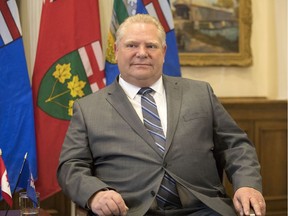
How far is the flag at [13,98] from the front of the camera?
10.5 ft

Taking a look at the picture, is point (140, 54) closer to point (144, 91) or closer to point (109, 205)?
point (144, 91)

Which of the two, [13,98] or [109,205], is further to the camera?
[13,98]

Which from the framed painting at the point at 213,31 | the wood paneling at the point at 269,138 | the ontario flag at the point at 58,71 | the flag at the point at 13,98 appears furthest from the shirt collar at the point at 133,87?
the wood paneling at the point at 269,138

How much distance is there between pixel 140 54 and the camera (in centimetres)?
286

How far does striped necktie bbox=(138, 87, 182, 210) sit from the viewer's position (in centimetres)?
267

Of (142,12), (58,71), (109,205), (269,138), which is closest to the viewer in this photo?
(109,205)

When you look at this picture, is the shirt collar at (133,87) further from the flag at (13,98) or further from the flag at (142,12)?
the flag at (13,98)

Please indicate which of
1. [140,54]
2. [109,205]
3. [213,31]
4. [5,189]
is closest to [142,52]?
[140,54]

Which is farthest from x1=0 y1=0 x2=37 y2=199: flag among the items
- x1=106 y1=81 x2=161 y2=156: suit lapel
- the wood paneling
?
the wood paneling

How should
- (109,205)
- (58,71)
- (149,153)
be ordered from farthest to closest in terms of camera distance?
(58,71)
(149,153)
(109,205)

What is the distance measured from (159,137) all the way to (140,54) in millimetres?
450

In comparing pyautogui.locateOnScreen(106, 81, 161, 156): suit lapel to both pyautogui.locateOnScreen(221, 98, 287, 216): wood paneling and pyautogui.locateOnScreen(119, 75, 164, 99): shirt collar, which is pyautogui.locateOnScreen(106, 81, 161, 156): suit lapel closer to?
pyautogui.locateOnScreen(119, 75, 164, 99): shirt collar

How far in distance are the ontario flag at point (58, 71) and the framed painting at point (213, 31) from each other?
115cm

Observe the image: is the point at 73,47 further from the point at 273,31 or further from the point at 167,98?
the point at 273,31
